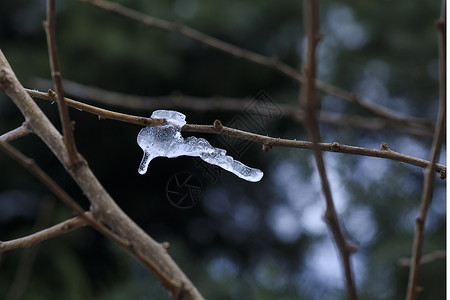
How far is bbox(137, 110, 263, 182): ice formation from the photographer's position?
0.28 meters

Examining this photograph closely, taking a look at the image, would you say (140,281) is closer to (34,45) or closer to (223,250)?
(223,250)

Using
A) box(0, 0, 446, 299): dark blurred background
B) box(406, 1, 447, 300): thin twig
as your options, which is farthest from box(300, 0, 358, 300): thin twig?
box(0, 0, 446, 299): dark blurred background

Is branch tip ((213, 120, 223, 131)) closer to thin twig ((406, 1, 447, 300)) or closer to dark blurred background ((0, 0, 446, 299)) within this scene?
thin twig ((406, 1, 447, 300))

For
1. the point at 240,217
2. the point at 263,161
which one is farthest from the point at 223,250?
the point at 263,161

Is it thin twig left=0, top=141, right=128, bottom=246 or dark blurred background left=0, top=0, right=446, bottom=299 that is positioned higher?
dark blurred background left=0, top=0, right=446, bottom=299

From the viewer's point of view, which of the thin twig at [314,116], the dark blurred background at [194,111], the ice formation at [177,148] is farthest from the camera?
the dark blurred background at [194,111]

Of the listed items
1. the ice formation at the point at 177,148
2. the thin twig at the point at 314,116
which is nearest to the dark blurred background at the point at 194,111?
the ice formation at the point at 177,148

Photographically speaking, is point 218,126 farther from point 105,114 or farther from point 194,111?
point 194,111

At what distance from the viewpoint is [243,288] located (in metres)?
0.86

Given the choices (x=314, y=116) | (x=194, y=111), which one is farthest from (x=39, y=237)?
(x=194, y=111)

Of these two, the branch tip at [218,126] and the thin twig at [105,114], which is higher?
the branch tip at [218,126]

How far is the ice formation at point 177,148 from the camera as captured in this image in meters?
0.28

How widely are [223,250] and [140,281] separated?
12.0 inches

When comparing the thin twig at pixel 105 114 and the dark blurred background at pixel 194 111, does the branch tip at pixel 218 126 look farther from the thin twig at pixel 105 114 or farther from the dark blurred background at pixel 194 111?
the dark blurred background at pixel 194 111
